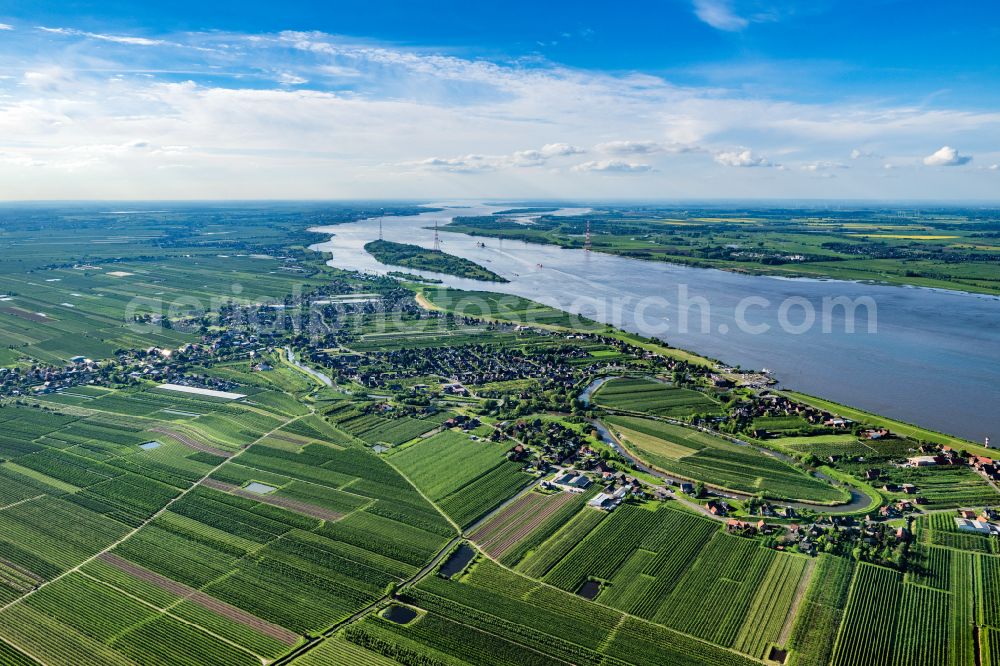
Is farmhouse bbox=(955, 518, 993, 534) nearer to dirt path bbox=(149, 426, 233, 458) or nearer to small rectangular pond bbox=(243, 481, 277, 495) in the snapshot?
small rectangular pond bbox=(243, 481, 277, 495)

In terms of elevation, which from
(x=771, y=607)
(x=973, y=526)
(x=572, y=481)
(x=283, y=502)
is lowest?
(x=771, y=607)

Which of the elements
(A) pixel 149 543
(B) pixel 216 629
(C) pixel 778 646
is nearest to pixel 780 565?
(C) pixel 778 646

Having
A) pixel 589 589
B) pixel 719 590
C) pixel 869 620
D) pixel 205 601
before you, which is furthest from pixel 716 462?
pixel 205 601

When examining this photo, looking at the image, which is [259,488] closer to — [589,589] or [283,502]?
[283,502]

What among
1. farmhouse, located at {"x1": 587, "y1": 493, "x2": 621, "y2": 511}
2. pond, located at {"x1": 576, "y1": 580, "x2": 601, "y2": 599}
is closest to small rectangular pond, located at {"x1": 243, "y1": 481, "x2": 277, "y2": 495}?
farmhouse, located at {"x1": 587, "y1": 493, "x2": 621, "y2": 511}

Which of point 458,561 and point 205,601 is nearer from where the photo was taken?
point 205,601

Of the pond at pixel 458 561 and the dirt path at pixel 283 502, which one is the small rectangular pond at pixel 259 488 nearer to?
the dirt path at pixel 283 502
